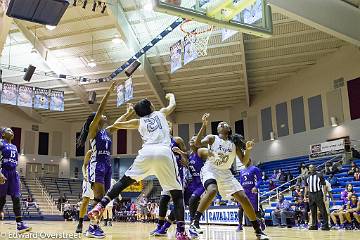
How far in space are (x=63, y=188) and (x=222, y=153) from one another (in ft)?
89.0

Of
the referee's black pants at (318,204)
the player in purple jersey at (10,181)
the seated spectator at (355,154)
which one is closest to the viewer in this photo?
the player in purple jersey at (10,181)

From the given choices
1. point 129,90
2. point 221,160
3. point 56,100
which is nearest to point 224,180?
point 221,160

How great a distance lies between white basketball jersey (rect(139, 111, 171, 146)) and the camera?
4.50 meters

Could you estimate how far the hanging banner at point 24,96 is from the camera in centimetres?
1948

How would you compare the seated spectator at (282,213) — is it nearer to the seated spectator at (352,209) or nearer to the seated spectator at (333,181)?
the seated spectator at (352,209)

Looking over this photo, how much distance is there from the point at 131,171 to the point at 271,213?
10.7 m

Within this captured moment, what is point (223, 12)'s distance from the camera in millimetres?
8391

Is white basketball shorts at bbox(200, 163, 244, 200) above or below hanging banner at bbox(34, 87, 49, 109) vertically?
below

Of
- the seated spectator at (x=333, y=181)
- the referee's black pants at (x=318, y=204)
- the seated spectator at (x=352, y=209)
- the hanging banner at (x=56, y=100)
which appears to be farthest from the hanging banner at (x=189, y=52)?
the hanging banner at (x=56, y=100)

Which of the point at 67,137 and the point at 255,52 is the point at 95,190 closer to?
the point at 255,52

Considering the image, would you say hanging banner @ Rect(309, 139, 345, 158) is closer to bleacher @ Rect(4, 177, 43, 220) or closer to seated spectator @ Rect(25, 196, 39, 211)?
bleacher @ Rect(4, 177, 43, 220)

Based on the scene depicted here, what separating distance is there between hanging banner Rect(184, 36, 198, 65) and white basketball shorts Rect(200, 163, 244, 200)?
28.8 ft

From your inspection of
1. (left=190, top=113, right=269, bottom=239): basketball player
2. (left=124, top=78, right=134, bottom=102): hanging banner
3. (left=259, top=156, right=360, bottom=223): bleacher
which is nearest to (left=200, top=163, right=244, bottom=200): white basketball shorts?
(left=190, top=113, right=269, bottom=239): basketball player

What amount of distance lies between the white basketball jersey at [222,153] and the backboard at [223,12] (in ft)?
11.2
